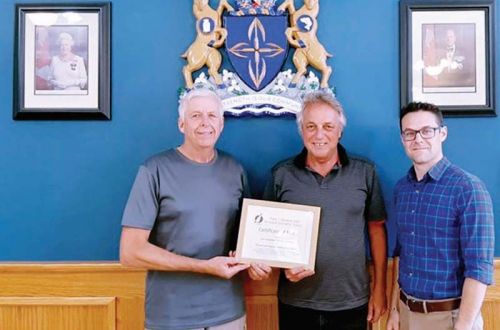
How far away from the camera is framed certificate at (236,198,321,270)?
5.62ft

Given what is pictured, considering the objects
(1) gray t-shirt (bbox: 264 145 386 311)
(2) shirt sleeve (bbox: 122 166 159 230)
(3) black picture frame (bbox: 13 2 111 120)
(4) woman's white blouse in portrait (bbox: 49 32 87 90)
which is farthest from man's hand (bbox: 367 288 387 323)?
(4) woman's white blouse in portrait (bbox: 49 32 87 90)

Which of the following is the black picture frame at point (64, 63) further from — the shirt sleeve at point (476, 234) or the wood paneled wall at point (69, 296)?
the shirt sleeve at point (476, 234)

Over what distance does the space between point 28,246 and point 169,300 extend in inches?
33.7

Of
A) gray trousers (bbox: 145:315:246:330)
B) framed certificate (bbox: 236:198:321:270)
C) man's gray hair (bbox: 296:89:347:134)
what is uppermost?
man's gray hair (bbox: 296:89:347:134)

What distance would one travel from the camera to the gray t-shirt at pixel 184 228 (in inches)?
66.1

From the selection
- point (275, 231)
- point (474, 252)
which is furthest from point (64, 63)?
point (474, 252)

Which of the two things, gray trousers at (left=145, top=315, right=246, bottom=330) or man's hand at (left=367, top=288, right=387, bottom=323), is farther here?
man's hand at (left=367, top=288, right=387, bottom=323)

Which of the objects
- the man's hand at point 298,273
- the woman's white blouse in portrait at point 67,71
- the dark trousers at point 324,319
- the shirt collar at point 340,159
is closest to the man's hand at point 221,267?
the man's hand at point 298,273

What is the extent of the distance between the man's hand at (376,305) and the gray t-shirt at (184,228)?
1.86 ft

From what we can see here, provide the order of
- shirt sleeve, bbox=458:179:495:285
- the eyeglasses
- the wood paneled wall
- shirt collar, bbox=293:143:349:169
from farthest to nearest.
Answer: the wood paneled wall < shirt collar, bbox=293:143:349:169 < the eyeglasses < shirt sleeve, bbox=458:179:495:285

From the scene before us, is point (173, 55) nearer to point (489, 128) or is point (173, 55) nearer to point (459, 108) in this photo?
point (459, 108)

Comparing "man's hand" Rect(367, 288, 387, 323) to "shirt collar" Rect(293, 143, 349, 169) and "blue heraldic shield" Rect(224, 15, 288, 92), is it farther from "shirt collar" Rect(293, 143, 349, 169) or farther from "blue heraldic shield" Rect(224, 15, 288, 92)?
"blue heraldic shield" Rect(224, 15, 288, 92)

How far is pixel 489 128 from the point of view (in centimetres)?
208

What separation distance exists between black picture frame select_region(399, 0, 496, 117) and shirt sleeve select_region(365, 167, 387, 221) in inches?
18.3
